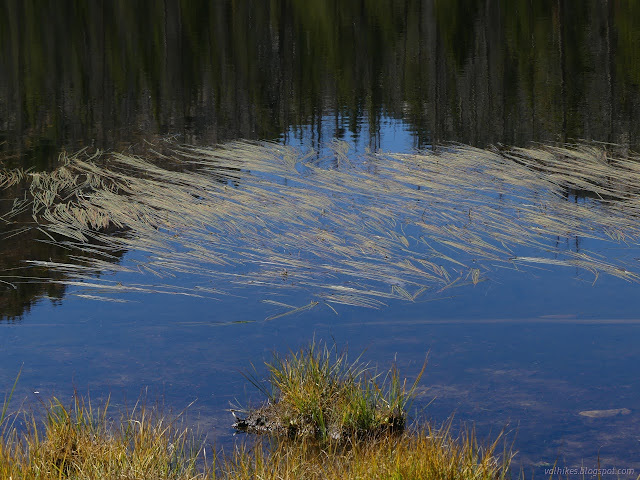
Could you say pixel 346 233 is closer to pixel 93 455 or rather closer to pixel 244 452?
pixel 244 452

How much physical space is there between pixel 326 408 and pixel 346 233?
9.44 ft

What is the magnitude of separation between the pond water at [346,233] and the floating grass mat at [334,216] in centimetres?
12

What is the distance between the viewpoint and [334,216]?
6980mm

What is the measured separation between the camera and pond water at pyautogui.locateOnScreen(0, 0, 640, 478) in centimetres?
418

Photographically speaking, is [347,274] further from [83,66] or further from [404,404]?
[83,66]

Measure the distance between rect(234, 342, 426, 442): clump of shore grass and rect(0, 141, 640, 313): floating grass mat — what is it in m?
1.37

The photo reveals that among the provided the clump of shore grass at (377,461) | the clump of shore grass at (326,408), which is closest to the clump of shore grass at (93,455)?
the clump of shore grass at (377,461)

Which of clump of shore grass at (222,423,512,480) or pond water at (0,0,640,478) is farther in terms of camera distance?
pond water at (0,0,640,478)

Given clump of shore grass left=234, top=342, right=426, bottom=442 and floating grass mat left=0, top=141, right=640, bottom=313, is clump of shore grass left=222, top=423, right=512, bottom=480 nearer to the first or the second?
clump of shore grass left=234, top=342, right=426, bottom=442

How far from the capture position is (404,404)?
3.83 metres

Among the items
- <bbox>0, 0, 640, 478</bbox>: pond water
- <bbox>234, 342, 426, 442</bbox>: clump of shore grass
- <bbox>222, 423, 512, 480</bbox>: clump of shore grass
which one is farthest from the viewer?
<bbox>0, 0, 640, 478</bbox>: pond water

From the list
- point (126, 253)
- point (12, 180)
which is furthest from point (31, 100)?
point (126, 253)

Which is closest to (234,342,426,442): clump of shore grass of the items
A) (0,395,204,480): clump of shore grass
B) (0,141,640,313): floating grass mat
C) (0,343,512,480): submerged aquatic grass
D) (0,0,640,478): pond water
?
(0,343,512,480): submerged aquatic grass

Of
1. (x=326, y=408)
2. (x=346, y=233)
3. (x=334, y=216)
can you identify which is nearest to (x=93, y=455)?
(x=326, y=408)
